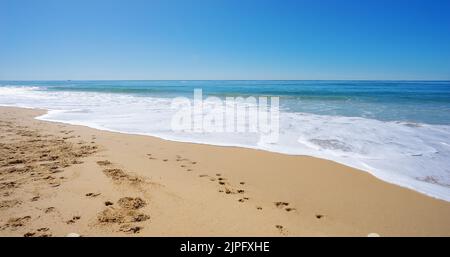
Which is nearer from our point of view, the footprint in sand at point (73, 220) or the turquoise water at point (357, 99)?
the footprint in sand at point (73, 220)

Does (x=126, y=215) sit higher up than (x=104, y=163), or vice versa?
(x=104, y=163)

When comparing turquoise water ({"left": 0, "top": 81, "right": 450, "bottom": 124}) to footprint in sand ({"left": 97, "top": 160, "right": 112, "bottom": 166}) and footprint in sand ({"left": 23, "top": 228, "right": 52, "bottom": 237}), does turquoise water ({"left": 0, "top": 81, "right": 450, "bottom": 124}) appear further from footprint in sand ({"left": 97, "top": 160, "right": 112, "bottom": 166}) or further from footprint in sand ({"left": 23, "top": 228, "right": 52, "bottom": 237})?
footprint in sand ({"left": 23, "top": 228, "right": 52, "bottom": 237})

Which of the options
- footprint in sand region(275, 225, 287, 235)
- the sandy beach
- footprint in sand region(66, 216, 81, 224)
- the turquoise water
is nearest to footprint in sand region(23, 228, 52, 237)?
the sandy beach

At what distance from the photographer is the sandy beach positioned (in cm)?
338

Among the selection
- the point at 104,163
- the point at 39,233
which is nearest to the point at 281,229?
the point at 39,233

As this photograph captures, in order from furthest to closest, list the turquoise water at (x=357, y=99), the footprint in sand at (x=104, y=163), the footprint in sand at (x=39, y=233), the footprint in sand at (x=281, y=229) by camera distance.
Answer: the turquoise water at (x=357, y=99) → the footprint in sand at (x=104, y=163) → the footprint in sand at (x=281, y=229) → the footprint in sand at (x=39, y=233)

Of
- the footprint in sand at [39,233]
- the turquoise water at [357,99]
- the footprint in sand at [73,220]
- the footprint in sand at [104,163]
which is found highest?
the turquoise water at [357,99]

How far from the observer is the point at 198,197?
4168 millimetres

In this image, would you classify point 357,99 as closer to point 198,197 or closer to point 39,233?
point 198,197

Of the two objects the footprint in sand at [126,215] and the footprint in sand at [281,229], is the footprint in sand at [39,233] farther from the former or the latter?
the footprint in sand at [281,229]

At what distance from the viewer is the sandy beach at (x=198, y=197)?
11.1 feet

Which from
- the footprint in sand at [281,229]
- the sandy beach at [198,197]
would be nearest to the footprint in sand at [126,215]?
the sandy beach at [198,197]
